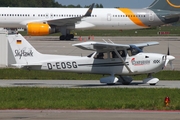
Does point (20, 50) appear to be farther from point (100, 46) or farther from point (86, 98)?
point (86, 98)

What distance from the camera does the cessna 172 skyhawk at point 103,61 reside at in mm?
20656

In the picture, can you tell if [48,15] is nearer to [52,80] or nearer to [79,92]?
[52,80]

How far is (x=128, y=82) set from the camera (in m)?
21.8

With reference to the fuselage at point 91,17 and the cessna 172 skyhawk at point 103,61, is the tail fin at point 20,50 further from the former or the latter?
the fuselage at point 91,17

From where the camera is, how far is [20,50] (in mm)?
20625

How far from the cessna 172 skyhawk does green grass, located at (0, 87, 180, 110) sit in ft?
5.70

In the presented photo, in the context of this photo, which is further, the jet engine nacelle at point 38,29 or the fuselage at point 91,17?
the fuselage at point 91,17

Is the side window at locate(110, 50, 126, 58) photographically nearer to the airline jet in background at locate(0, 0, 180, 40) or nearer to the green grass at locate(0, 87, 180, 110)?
the green grass at locate(0, 87, 180, 110)

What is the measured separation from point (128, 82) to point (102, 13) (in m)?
34.1

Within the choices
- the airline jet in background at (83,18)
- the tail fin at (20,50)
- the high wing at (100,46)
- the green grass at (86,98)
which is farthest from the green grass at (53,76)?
the airline jet in background at (83,18)

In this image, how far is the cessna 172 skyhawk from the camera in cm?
2066

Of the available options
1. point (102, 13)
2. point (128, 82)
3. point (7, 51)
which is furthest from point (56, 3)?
point (128, 82)

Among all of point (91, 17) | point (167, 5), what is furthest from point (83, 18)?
point (167, 5)

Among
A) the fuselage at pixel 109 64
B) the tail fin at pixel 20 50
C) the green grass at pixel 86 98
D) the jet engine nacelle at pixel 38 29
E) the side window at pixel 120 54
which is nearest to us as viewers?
the green grass at pixel 86 98
